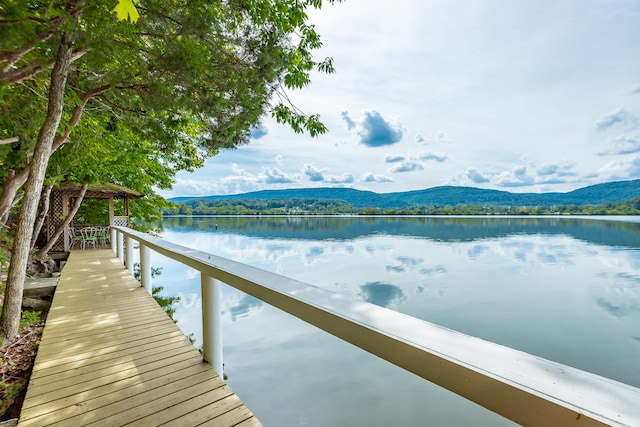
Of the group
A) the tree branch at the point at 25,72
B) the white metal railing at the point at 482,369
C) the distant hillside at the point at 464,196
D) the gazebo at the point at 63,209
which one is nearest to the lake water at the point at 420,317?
the gazebo at the point at 63,209

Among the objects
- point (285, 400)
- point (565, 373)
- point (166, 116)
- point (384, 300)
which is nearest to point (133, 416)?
point (565, 373)

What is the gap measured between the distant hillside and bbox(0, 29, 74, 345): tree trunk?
141ft

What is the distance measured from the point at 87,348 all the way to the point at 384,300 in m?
12.2

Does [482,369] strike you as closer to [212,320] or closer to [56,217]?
[212,320]

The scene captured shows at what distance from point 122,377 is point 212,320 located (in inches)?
31.9

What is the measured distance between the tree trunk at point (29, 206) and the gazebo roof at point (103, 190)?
778 centimetres

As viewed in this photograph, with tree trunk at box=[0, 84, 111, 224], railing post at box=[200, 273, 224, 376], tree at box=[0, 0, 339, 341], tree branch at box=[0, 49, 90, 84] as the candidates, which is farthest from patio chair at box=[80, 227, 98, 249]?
railing post at box=[200, 273, 224, 376]

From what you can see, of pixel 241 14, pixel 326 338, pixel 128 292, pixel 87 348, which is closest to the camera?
pixel 87 348

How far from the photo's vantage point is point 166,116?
5.65 meters

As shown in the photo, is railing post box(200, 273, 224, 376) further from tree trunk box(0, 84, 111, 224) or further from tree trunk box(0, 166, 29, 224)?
tree trunk box(0, 166, 29, 224)

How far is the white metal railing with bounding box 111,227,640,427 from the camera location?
1.77ft

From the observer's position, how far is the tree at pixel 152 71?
3646mm

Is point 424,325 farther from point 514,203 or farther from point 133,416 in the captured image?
point 514,203

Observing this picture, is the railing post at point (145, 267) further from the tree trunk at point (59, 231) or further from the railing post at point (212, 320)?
the tree trunk at point (59, 231)
